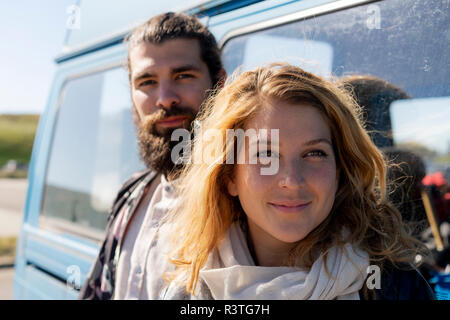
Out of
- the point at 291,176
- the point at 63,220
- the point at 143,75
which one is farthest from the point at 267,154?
the point at 63,220

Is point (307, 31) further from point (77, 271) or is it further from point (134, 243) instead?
point (77, 271)

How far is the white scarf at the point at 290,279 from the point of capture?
3.50 feet

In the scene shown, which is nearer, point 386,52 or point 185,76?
point 386,52

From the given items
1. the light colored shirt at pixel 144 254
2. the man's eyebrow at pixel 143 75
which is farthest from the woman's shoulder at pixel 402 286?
the man's eyebrow at pixel 143 75

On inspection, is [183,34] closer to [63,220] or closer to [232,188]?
[232,188]

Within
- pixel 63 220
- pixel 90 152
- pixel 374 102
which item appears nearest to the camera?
pixel 374 102

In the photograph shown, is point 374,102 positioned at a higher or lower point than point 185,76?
lower

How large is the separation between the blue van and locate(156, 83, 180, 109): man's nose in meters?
0.32

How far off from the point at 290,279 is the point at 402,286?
0.29m

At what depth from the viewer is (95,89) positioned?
2.83 metres

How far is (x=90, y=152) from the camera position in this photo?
2.79 metres

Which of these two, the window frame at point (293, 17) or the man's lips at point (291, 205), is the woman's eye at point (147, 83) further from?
the man's lips at point (291, 205)

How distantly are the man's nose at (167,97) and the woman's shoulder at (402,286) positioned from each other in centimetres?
98

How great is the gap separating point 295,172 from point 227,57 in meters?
1.00
